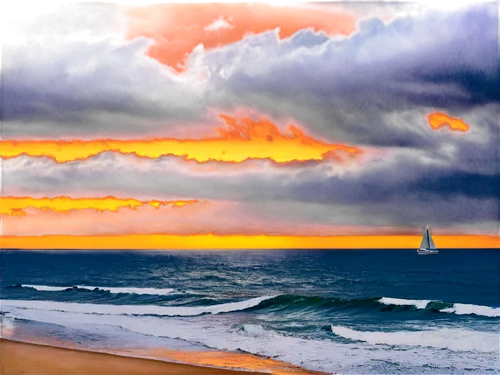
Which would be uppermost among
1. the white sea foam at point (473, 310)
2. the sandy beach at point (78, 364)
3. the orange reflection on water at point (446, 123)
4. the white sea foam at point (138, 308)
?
the orange reflection on water at point (446, 123)

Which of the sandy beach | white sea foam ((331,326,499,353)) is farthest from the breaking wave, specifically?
the sandy beach

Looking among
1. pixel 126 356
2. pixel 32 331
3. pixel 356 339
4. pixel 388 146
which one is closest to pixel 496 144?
pixel 388 146

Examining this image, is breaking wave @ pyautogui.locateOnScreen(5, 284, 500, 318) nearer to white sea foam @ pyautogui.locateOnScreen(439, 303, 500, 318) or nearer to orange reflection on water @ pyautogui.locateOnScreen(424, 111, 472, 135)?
white sea foam @ pyautogui.locateOnScreen(439, 303, 500, 318)

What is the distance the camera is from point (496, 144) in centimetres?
1037

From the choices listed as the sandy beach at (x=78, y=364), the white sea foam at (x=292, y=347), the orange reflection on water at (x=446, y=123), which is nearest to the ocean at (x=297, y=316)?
the white sea foam at (x=292, y=347)

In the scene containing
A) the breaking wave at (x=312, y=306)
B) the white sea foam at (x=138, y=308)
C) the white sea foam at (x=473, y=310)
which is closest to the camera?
the white sea foam at (x=473, y=310)

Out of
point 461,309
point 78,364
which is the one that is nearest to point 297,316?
point 461,309

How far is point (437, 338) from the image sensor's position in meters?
9.44

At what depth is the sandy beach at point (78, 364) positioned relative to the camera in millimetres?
6254

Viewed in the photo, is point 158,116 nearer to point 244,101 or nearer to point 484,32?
point 244,101

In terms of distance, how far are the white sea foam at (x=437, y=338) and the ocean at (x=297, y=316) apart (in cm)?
2

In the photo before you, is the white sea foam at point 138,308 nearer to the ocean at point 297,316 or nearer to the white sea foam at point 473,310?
the ocean at point 297,316

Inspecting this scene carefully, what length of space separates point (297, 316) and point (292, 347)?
4.77 m

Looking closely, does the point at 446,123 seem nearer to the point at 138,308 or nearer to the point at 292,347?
the point at 292,347
